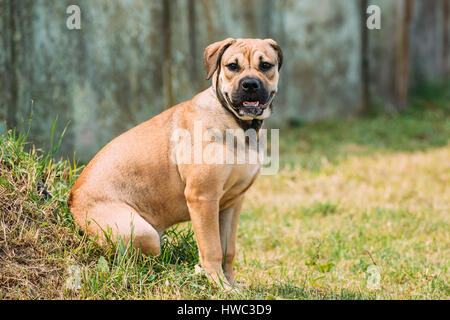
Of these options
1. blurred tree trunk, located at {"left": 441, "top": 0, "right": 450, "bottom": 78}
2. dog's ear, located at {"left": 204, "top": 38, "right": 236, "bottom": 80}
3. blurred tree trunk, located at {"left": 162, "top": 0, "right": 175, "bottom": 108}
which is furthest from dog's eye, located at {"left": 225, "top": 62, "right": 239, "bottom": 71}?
blurred tree trunk, located at {"left": 441, "top": 0, "right": 450, "bottom": 78}

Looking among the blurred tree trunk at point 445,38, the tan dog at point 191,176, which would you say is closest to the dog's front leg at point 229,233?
the tan dog at point 191,176

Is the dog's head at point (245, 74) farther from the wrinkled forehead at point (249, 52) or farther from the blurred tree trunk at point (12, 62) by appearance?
the blurred tree trunk at point (12, 62)

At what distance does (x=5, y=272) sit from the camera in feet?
12.3

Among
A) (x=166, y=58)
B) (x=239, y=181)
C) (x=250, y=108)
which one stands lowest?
(x=239, y=181)

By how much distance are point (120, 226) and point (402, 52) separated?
9698 mm

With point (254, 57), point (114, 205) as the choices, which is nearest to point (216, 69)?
point (254, 57)

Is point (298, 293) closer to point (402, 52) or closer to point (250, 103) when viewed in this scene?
point (250, 103)

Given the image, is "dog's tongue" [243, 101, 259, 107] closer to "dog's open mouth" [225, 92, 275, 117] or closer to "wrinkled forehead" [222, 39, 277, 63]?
"dog's open mouth" [225, 92, 275, 117]

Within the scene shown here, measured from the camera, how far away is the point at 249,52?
409 centimetres

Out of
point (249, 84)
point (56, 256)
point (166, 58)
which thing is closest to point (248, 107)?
point (249, 84)

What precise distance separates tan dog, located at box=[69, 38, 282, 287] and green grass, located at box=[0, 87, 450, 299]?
0.17 metres
